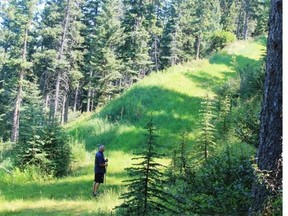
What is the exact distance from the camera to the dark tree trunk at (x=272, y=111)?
3.88 m

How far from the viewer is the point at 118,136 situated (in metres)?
18.4

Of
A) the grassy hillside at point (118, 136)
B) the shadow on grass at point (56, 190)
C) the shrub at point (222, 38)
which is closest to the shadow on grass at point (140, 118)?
the grassy hillside at point (118, 136)

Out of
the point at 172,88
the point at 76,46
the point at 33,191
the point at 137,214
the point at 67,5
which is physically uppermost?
the point at 67,5

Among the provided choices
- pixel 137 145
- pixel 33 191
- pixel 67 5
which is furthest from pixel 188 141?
pixel 67 5

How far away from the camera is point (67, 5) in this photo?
4703 cm

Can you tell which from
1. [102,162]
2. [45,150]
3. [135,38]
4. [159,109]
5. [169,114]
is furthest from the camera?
[135,38]

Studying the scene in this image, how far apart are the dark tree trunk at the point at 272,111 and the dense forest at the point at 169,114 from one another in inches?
0.4

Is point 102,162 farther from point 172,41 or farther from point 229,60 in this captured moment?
point 172,41

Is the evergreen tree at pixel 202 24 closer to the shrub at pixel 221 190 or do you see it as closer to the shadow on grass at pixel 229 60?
the shadow on grass at pixel 229 60

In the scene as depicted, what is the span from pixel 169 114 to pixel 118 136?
2720mm

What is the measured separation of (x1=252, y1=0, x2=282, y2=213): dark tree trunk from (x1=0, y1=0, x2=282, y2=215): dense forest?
0.03 ft

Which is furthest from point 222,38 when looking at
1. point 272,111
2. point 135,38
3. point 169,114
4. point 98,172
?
point 272,111

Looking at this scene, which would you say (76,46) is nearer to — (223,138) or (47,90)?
(47,90)

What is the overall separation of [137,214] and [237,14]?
6977cm
